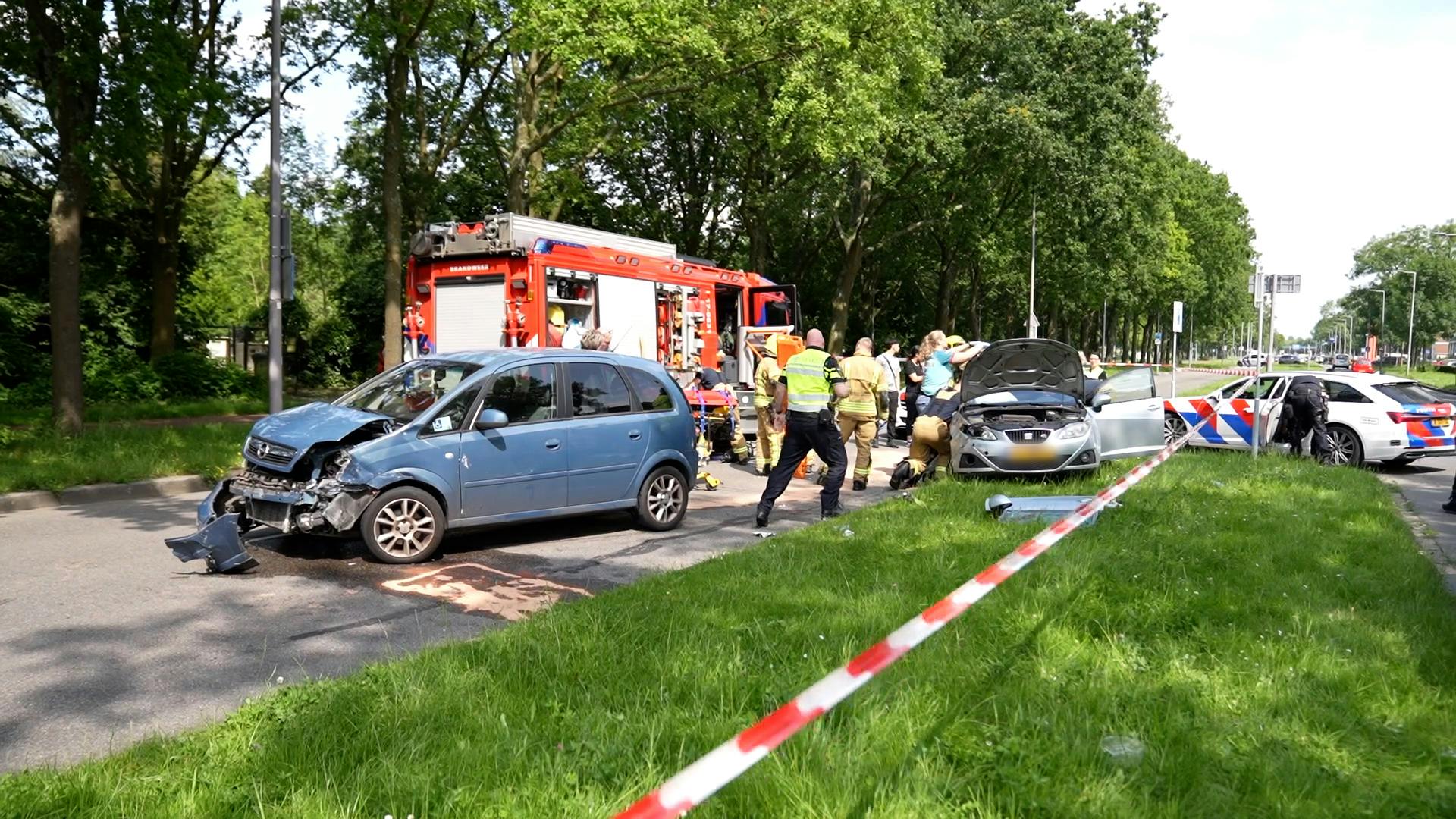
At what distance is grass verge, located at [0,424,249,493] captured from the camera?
1067 cm

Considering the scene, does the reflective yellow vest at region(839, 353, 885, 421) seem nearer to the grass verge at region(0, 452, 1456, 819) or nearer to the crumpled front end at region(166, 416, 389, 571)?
the grass verge at region(0, 452, 1456, 819)

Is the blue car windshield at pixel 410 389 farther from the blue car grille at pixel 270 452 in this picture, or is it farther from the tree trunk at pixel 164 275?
the tree trunk at pixel 164 275

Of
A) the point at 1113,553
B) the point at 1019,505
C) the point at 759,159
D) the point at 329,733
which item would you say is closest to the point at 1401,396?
the point at 1019,505

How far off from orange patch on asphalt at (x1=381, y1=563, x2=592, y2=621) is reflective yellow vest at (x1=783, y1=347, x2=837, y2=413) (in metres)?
3.27

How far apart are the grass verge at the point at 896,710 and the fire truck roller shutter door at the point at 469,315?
787 cm

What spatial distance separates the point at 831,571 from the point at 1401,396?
1182 centimetres

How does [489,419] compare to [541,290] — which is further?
[541,290]

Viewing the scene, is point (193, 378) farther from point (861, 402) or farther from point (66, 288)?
point (861, 402)

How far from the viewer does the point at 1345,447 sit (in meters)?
14.5

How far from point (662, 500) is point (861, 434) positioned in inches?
147

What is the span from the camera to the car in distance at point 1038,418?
10844mm

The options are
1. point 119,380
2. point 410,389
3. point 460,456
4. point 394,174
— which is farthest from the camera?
point 119,380

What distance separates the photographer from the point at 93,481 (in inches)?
430

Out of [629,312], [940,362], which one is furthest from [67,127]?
[940,362]
